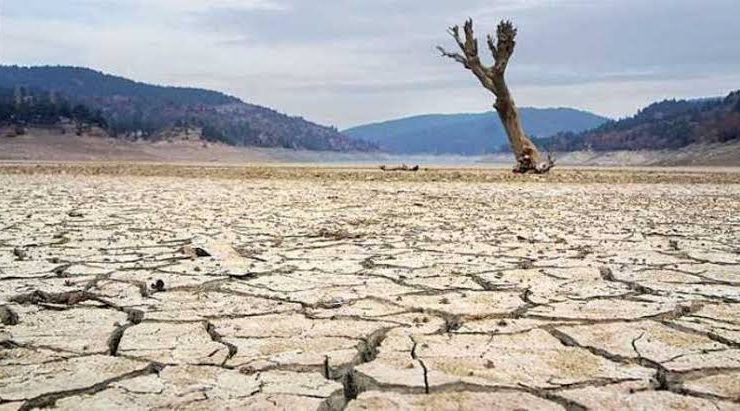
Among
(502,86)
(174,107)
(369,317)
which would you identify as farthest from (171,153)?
(174,107)

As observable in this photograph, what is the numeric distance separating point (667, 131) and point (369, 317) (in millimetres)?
60035

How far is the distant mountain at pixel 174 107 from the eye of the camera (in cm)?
10094

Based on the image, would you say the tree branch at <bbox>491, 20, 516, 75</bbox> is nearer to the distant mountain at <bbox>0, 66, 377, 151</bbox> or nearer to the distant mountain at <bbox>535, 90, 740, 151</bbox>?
the distant mountain at <bbox>535, 90, 740, 151</bbox>

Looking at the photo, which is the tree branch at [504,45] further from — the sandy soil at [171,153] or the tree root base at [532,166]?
the sandy soil at [171,153]

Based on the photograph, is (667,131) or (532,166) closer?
(532,166)

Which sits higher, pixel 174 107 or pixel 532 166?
pixel 174 107

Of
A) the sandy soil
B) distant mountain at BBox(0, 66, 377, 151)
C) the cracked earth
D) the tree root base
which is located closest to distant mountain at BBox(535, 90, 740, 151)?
the sandy soil

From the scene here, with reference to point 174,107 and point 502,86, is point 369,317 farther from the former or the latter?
point 174,107

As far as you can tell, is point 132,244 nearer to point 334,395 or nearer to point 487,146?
point 334,395

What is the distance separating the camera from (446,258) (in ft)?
14.7

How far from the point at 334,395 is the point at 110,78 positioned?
166566 millimetres

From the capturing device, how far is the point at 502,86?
59.6 feet

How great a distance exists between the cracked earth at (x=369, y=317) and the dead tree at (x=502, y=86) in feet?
39.2

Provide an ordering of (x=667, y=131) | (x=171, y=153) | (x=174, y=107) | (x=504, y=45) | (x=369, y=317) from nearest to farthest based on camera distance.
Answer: (x=369, y=317) < (x=504, y=45) < (x=667, y=131) < (x=171, y=153) < (x=174, y=107)
